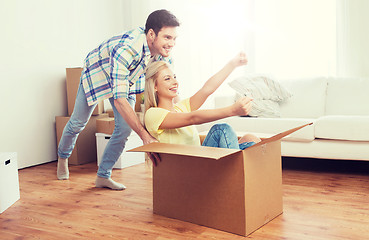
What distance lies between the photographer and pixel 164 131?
1709 millimetres

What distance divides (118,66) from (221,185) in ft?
2.52

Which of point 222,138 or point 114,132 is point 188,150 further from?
point 114,132

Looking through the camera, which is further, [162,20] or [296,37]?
[296,37]

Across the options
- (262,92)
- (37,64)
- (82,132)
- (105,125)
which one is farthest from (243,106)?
(37,64)

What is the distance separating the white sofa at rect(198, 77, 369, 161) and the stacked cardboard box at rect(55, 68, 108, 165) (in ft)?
3.21

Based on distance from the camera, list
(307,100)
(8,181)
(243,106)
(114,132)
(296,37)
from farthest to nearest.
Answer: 1. (296,37)
2. (307,100)
3. (114,132)
4. (8,181)
5. (243,106)

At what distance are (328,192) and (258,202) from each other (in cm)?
76

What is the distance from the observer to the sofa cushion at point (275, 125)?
263cm

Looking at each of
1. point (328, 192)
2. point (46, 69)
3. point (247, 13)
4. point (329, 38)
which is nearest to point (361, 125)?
point (328, 192)

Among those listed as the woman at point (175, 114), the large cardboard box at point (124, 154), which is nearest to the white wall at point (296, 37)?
the large cardboard box at point (124, 154)

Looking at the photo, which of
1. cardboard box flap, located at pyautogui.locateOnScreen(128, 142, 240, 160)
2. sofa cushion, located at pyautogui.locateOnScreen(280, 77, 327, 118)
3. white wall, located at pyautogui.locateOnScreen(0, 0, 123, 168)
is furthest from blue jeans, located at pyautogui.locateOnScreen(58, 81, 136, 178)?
sofa cushion, located at pyautogui.locateOnScreen(280, 77, 327, 118)

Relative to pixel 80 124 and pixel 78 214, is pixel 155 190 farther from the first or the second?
pixel 80 124

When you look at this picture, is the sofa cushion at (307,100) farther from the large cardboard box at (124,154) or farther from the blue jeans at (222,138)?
the blue jeans at (222,138)

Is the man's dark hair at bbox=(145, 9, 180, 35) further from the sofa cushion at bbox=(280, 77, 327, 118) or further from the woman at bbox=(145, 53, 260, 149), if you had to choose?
the sofa cushion at bbox=(280, 77, 327, 118)
